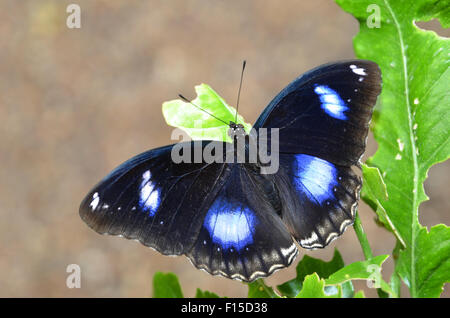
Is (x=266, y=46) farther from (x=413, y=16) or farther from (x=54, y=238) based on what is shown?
(x=413, y=16)

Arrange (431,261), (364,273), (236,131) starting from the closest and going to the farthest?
(364,273), (431,261), (236,131)

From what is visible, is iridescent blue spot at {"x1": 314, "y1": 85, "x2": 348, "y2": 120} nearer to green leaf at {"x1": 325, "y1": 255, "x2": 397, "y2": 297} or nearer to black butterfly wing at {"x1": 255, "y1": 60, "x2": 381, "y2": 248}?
Answer: black butterfly wing at {"x1": 255, "y1": 60, "x2": 381, "y2": 248}

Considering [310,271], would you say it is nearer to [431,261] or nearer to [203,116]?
[431,261]

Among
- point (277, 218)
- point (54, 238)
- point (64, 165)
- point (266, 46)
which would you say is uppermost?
point (266, 46)

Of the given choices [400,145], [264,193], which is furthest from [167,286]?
[400,145]

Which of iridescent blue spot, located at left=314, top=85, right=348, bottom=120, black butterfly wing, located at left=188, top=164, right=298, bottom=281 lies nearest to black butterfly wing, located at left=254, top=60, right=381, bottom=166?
iridescent blue spot, located at left=314, top=85, right=348, bottom=120
